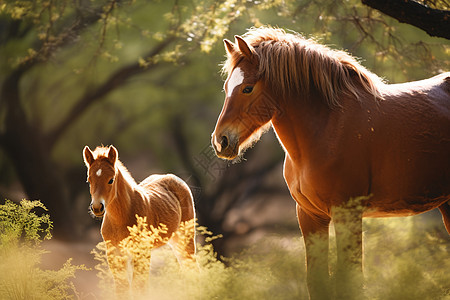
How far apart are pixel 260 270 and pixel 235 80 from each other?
105 cm

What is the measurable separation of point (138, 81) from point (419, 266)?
14.9 feet

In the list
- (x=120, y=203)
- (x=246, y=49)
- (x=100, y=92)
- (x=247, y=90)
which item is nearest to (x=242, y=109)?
(x=247, y=90)

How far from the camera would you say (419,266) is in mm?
2836

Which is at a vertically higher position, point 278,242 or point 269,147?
point 278,242

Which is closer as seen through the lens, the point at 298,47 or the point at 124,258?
the point at 298,47

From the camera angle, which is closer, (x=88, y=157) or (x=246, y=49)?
(x=246, y=49)

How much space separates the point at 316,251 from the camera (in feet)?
9.23

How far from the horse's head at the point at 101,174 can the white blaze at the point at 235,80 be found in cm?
84

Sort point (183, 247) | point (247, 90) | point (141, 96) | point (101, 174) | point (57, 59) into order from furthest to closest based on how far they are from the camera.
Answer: point (141, 96), point (57, 59), point (183, 247), point (101, 174), point (247, 90)

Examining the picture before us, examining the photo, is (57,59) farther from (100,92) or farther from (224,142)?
(224,142)

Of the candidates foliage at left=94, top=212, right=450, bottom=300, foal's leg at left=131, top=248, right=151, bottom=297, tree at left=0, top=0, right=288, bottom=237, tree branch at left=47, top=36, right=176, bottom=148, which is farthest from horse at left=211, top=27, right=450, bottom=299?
tree branch at left=47, top=36, right=176, bottom=148

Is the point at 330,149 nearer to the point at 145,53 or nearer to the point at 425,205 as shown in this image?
the point at 425,205

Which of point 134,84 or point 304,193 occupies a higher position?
point 304,193

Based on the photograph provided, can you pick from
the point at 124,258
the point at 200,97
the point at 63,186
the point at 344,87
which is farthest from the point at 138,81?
the point at 344,87
